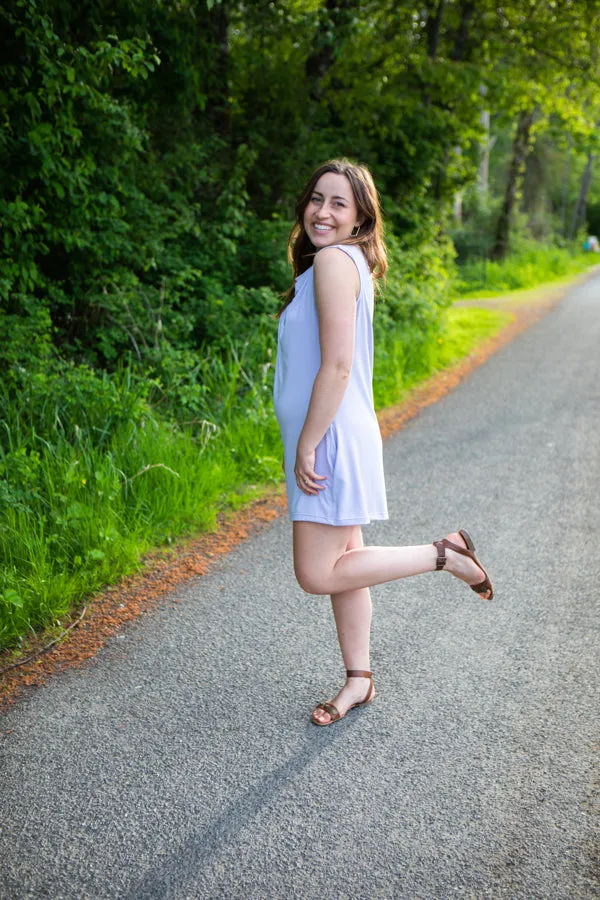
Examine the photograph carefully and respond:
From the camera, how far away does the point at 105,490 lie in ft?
14.7

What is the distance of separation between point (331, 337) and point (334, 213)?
49 cm

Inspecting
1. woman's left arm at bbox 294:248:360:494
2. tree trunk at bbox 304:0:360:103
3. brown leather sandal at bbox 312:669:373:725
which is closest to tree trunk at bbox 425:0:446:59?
tree trunk at bbox 304:0:360:103

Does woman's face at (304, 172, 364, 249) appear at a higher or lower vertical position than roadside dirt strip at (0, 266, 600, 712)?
higher

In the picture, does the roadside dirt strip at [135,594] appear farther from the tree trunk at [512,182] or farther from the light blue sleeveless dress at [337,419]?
the tree trunk at [512,182]

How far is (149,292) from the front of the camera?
24.5 ft

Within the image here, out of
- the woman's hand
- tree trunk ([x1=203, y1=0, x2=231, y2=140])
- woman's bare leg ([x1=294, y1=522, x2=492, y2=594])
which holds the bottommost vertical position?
woman's bare leg ([x1=294, y1=522, x2=492, y2=594])

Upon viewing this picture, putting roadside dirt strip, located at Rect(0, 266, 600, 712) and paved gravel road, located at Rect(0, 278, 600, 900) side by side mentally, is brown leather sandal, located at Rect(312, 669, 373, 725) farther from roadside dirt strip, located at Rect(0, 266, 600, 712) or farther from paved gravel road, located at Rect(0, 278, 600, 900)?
roadside dirt strip, located at Rect(0, 266, 600, 712)

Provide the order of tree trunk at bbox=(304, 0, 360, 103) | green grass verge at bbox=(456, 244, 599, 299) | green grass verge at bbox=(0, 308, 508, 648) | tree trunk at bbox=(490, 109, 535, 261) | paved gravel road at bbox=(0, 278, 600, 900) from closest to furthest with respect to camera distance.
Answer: paved gravel road at bbox=(0, 278, 600, 900) < green grass verge at bbox=(0, 308, 508, 648) < tree trunk at bbox=(304, 0, 360, 103) < green grass verge at bbox=(456, 244, 599, 299) < tree trunk at bbox=(490, 109, 535, 261)

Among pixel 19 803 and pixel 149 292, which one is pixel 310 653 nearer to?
pixel 19 803

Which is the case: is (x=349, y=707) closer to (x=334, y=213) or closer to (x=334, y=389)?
(x=334, y=389)

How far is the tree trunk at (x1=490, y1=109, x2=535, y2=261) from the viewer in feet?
70.7

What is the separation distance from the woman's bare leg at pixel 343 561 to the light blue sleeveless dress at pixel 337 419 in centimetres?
10

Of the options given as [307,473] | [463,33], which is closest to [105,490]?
[307,473]

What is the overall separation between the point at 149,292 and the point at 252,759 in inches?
220
